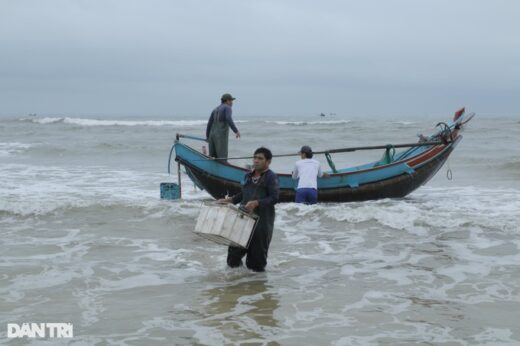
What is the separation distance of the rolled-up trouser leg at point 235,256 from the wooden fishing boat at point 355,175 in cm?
481

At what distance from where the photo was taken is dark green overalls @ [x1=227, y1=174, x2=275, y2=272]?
585 cm

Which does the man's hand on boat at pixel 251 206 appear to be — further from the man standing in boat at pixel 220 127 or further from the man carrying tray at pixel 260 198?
the man standing in boat at pixel 220 127

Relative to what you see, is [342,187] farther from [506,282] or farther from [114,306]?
[114,306]

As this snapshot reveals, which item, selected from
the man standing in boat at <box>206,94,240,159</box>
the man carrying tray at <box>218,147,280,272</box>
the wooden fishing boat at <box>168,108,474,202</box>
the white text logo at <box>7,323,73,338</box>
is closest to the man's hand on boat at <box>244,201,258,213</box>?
the man carrying tray at <box>218,147,280,272</box>

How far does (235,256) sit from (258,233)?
0.48 meters

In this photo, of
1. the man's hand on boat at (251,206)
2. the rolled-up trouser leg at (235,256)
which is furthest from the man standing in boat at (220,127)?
the man's hand on boat at (251,206)

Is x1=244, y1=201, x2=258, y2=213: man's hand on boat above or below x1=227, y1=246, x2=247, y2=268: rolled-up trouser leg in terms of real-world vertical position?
above

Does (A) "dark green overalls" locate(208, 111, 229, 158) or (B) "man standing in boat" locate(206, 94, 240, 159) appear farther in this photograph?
(A) "dark green overalls" locate(208, 111, 229, 158)

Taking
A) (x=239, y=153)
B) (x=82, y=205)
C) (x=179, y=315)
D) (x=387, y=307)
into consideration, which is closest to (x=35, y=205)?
(x=82, y=205)

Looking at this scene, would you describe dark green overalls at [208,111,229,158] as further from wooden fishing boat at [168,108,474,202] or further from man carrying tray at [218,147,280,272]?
man carrying tray at [218,147,280,272]

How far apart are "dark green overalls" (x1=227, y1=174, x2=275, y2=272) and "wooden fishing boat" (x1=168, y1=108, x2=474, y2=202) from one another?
4858 mm

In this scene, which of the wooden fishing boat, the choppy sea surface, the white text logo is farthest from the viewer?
the wooden fishing boat

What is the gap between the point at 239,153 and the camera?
27.4 meters

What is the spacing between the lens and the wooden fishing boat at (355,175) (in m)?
11.2
